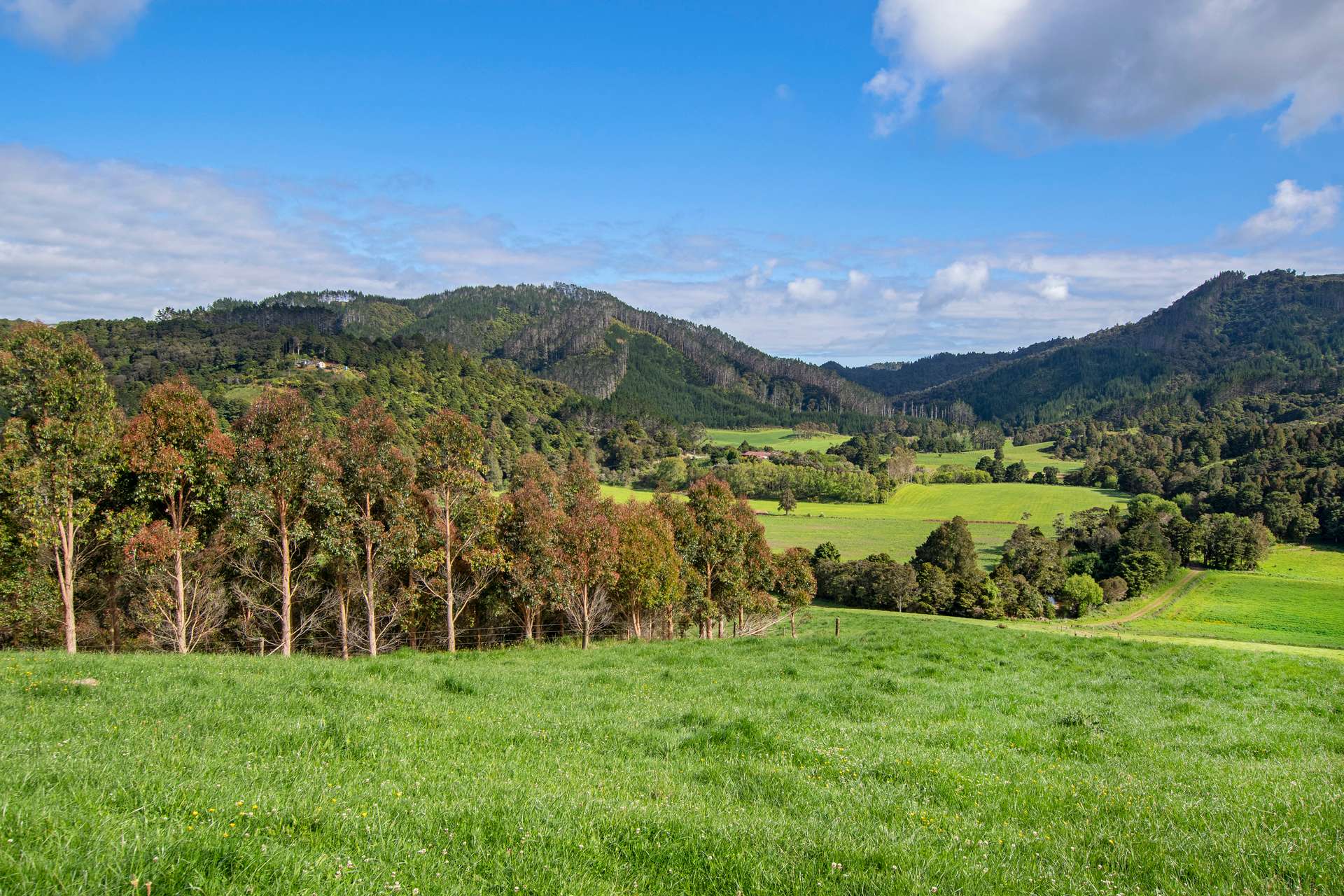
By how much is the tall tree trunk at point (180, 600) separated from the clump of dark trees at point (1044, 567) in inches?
2470

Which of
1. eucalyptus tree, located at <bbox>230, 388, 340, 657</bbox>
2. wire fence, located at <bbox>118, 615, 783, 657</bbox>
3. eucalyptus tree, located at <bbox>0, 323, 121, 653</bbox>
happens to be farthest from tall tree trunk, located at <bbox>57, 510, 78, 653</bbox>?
eucalyptus tree, located at <bbox>230, 388, 340, 657</bbox>

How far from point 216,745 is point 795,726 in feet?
28.7

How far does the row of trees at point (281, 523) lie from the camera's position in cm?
2056

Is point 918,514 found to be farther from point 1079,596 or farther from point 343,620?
point 343,620

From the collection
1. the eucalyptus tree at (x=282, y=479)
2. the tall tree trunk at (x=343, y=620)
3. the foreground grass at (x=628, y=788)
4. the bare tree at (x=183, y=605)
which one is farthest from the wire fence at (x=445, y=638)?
the foreground grass at (x=628, y=788)

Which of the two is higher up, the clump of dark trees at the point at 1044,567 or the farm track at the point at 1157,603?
the clump of dark trees at the point at 1044,567

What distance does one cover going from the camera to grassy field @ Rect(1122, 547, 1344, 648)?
51.6 m

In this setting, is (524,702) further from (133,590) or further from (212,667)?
(133,590)

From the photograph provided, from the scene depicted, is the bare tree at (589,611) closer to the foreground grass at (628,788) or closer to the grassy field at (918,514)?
the foreground grass at (628,788)

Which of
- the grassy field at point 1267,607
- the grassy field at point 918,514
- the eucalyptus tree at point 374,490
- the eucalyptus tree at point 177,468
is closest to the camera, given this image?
the eucalyptus tree at point 177,468

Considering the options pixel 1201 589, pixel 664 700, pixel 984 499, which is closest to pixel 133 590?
pixel 664 700

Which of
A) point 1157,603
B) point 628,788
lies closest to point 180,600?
point 628,788

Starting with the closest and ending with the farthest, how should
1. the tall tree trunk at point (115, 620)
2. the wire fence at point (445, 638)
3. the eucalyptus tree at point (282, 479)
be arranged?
the eucalyptus tree at point (282, 479) < the tall tree trunk at point (115, 620) < the wire fence at point (445, 638)

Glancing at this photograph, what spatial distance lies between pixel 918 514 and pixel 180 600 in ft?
Result: 403
